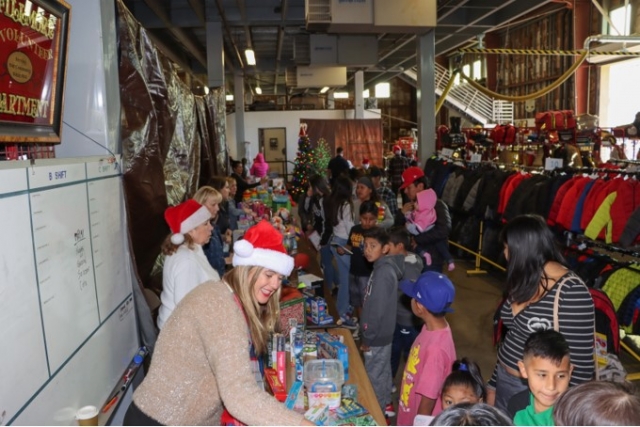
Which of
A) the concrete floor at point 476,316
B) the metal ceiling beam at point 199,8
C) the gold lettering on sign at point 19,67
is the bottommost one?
the concrete floor at point 476,316

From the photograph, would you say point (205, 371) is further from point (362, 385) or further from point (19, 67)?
point (19, 67)

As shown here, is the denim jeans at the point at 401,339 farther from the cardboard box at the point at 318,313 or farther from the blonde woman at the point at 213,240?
the blonde woman at the point at 213,240

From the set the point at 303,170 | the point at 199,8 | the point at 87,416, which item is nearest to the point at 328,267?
the point at 87,416

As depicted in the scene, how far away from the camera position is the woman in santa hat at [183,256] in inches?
110

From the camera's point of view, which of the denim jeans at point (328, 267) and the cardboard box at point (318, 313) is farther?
the denim jeans at point (328, 267)

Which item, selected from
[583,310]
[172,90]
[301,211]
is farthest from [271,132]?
[583,310]

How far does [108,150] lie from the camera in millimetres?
2621

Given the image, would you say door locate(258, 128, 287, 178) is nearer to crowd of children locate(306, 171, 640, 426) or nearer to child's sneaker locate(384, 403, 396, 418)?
crowd of children locate(306, 171, 640, 426)

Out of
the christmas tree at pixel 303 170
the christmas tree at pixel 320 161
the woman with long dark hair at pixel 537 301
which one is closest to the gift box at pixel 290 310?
the woman with long dark hair at pixel 537 301

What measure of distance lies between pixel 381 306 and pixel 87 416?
5.84ft

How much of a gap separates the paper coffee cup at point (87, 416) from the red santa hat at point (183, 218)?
1.05 metres

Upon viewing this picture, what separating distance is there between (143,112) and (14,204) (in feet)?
5.24

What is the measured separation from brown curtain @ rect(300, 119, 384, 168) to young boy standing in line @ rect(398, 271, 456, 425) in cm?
1525

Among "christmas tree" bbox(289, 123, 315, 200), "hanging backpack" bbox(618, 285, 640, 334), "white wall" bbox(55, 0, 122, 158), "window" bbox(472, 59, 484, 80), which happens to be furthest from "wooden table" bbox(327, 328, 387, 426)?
"window" bbox(472, 59, 484, 80)
